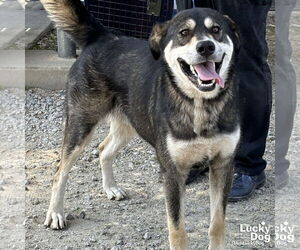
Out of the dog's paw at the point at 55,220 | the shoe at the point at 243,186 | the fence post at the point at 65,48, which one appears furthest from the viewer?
the fence post at the point at 65,48

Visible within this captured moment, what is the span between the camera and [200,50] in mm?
3764

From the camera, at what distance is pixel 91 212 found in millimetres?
4883

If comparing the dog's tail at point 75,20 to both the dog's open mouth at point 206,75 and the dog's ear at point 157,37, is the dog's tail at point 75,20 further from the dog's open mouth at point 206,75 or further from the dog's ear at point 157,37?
the dog's open mouth at point 206,75

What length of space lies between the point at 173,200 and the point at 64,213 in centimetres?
99

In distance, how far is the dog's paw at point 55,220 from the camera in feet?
15.2

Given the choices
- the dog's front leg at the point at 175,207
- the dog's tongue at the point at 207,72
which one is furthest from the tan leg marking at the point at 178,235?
the dog's tongue at the point at 207,72

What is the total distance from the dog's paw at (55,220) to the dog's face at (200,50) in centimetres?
124

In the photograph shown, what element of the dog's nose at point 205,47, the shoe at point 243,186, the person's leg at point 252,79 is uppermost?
the dog's nose at point 205,47

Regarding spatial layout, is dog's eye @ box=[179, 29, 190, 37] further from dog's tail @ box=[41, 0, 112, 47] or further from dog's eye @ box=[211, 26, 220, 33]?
dog's tail @ box=[41, 0, 112, 47]

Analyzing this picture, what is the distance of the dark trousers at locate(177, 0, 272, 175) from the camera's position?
15.3 ft

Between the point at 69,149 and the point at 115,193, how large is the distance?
21.6 inches

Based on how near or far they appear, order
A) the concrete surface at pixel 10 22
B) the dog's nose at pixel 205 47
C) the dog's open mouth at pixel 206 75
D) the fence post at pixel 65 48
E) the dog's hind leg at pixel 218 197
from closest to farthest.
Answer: the dog's nose at pixel 205 47, the dog's open mouth at pixel 206 75, the dog's hind leg at pixel 218 197, the fence post at pixel 65 48, the concrete surface at pixel 10 22

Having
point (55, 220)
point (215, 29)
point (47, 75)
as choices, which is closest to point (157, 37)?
point (215, 29)

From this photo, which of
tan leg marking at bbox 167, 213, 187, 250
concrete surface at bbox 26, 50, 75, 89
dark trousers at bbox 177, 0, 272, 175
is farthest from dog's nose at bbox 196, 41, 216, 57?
concrete surface at bbox 26, 50, 75, 89
